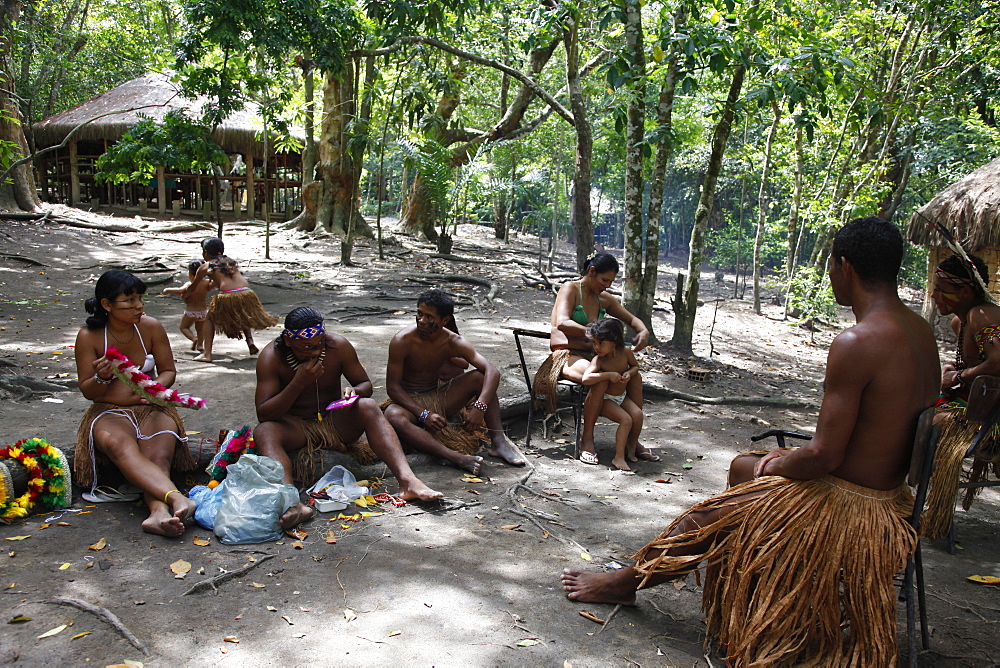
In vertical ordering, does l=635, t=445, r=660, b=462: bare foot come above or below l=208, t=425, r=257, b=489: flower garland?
below

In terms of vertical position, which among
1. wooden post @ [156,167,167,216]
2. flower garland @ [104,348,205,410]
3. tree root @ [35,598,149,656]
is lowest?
tree root @ [35,598,149,656]

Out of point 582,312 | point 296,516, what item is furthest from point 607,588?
point 582,312

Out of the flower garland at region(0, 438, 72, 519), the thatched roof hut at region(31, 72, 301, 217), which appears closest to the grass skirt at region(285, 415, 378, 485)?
the flower garland at region(0, 438, 72, 519)

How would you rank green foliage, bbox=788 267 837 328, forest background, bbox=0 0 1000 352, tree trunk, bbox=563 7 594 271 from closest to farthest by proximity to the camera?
forest background, bbox=0 0 1000 352
tree trunk, bbox=563 7 594 271
green foliage, bbox=788 267 837 328

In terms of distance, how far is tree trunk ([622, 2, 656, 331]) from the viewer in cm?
723

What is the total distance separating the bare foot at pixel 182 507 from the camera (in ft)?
10.7

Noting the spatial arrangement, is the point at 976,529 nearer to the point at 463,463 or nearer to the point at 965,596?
the point at 965,596

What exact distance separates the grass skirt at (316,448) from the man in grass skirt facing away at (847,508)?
2359 millimetres

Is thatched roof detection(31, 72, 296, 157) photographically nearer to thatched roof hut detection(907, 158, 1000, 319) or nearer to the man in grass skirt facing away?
thatched roof hut detection(907, 158, 1000, 319)

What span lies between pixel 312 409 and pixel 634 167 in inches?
194

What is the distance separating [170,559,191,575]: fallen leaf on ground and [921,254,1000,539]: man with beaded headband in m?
3.55

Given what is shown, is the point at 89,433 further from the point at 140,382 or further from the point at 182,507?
the point at 182,507

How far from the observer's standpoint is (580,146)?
1121cm

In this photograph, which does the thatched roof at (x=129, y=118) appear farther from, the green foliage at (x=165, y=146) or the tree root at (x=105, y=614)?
the tree root at (x=105, y=614)
